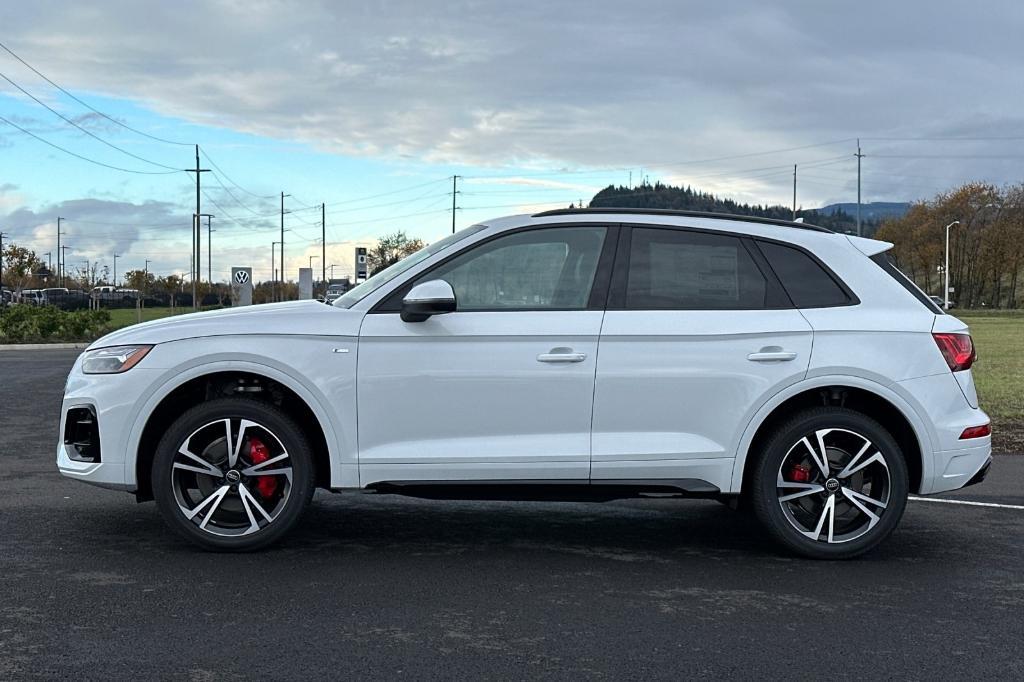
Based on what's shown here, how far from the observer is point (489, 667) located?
3.97 meters

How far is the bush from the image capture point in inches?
1156

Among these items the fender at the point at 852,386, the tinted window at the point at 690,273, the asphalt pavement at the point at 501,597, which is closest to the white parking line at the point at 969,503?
the asphalt pavement at the point at 501,597

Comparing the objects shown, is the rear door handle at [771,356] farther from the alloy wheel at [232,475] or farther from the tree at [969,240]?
the tree at [969,240]

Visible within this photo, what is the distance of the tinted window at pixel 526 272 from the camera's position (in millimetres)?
5586

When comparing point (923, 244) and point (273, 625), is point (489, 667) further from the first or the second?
point (923, 244)

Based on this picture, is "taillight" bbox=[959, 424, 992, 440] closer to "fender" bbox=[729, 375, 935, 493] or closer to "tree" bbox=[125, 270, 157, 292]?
"fender" bbox=[729, 375, 935, 493]

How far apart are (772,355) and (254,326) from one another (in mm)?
2694

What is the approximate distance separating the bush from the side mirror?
26.7 meters

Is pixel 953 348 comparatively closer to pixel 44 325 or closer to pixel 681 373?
pixel 681 373

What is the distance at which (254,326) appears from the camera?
555 centimetres

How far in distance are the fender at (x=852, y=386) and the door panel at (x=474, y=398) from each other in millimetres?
816

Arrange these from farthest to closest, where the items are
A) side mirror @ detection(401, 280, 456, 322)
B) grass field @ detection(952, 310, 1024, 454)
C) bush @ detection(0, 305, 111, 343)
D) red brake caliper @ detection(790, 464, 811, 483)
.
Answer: bush @ detection(0, 305, 111, 343), grass field @ detection(952, 310, 1024, 454), red brake caliper @ detection(790, 464, 811, 483), side mirror @ detection(401, 280, 456, 322)

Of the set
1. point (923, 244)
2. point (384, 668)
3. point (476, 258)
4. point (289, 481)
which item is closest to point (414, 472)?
point (289, 481)

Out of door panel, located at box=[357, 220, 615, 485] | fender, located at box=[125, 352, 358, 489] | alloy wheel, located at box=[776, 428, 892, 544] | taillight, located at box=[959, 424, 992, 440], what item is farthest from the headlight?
taillight, located at box=[959, 424, 992, 440]
